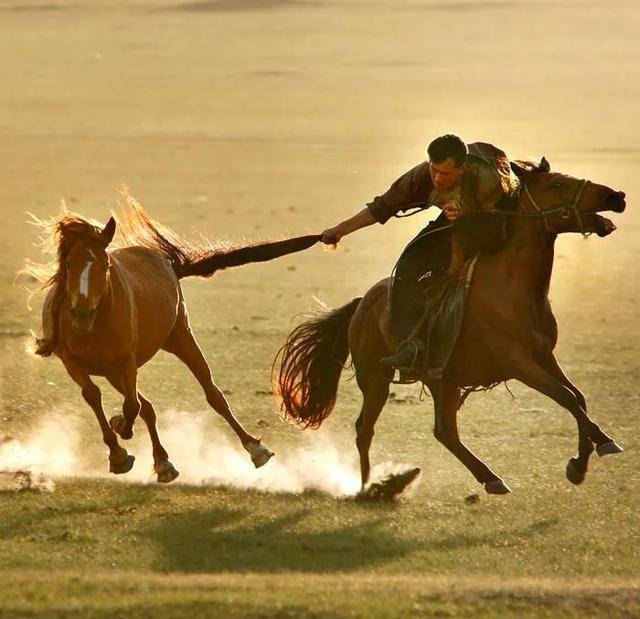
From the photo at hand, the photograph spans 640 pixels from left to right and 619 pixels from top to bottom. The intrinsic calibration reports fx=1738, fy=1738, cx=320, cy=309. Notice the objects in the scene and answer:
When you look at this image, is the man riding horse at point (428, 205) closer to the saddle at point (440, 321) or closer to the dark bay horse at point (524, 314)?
the saddle at point (440, 321)

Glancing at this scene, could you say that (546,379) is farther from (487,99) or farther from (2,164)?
(487,99)

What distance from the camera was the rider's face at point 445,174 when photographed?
880 cm

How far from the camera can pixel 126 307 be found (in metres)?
9.41

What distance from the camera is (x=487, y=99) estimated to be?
6506cm

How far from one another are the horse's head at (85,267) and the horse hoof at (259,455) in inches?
70.9

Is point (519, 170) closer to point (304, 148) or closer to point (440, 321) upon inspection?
point (440, 321)

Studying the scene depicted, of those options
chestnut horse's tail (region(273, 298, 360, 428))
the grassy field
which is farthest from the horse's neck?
chestnut horse's tail (region(273, 298, 360, 428))

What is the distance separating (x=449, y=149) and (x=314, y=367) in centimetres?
225

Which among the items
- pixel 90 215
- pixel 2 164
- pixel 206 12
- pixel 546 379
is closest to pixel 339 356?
pixel 546 379

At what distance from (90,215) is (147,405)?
18448mm

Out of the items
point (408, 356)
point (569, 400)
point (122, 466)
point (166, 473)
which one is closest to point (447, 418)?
point (408, 356)

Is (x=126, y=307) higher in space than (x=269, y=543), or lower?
higher

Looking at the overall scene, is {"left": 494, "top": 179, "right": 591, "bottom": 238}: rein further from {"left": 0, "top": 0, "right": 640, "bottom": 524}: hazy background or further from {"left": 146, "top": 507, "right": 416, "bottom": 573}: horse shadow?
{"left": 0, "top": 0, "right": 640, "bottom": 524}: hazy background

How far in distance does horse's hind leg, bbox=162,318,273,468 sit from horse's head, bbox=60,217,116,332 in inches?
64.0
